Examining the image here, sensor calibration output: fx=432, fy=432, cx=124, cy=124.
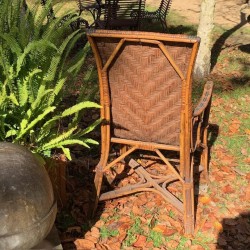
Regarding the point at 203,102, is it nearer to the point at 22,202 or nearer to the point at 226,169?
the point at 226,169

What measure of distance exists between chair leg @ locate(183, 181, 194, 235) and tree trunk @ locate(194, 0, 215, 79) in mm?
3926

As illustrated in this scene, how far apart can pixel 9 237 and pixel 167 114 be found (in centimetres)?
158

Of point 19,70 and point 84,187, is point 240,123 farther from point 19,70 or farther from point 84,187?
point 19,70

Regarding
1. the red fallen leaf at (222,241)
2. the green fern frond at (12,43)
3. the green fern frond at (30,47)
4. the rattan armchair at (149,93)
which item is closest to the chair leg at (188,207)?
the rattan armchair at (149,93)

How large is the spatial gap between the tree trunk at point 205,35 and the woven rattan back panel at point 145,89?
3786mm

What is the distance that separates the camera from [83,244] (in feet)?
11.9

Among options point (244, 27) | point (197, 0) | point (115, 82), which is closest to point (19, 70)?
point (115, 82)

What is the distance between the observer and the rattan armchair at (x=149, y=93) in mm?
3182

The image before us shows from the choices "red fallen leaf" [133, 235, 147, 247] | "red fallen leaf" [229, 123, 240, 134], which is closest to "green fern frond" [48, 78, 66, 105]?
"red fallen leaf" [133, 235, 147, 247]

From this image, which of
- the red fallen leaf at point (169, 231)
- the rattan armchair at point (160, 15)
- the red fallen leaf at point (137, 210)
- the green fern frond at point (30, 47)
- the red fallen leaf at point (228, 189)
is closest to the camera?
the green fern frond at point (30, 47)

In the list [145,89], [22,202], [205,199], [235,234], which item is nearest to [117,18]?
[205,199]

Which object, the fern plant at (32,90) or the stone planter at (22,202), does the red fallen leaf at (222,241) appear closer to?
the fern plant at (32,90)

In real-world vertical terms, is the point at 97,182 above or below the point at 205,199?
above

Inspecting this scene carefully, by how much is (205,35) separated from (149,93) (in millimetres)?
3912
